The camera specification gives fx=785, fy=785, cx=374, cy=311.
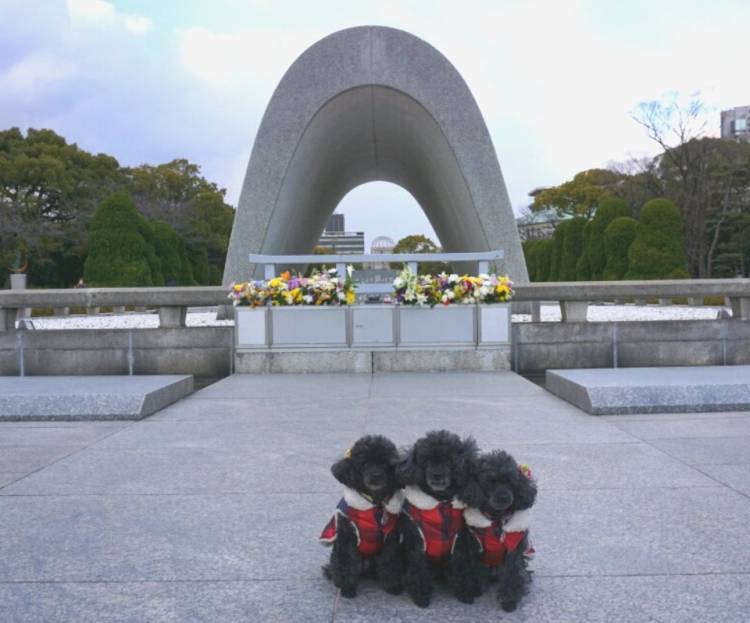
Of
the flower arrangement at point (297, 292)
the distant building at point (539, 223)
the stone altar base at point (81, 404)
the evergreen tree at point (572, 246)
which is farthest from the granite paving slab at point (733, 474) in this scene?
the distant building at point (539, 223)

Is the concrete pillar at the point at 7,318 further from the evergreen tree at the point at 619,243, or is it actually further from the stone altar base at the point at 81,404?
the evergreen tree at the point at 619,243

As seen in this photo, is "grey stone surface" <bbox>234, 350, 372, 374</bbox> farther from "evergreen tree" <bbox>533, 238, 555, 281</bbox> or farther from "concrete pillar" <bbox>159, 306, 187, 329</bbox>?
"evergreen tree" <bbox>533, 238, 555, 281</bbox>

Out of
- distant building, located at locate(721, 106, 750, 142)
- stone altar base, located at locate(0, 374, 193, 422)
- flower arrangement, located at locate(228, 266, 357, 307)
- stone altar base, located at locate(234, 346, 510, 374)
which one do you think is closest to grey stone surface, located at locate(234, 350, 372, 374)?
stone altar base, located at locate(234, 346, 510, 374)

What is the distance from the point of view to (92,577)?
2.59 meters

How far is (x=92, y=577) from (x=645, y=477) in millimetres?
2597

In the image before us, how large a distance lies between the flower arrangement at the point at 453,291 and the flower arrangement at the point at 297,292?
57 centimetres

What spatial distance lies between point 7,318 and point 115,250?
1894 cm

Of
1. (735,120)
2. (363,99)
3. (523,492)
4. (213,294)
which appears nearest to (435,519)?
(523,492)

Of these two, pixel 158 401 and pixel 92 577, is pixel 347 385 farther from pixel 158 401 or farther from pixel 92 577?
pixel 92 577

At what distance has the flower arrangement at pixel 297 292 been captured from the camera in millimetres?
8727

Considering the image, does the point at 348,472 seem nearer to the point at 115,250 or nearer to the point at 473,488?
the point at 473,488

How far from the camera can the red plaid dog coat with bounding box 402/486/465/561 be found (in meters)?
2.32

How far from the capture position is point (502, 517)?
2.29 m

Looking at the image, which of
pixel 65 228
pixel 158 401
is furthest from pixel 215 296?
pixel 65 228
